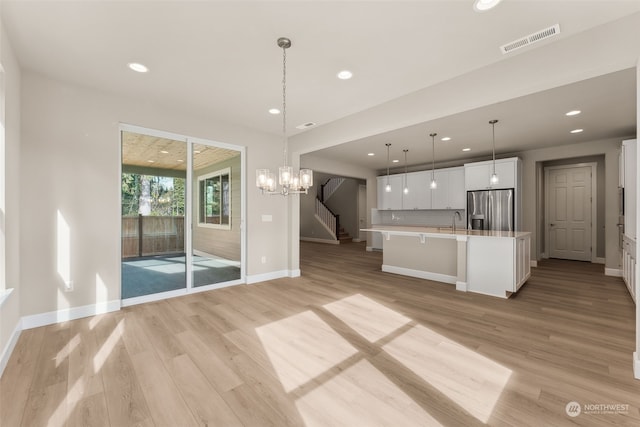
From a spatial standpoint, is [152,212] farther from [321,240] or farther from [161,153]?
[321,240]

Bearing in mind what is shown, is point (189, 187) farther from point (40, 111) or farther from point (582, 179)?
point (582, 179)

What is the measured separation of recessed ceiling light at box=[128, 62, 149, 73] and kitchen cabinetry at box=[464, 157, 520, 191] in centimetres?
714

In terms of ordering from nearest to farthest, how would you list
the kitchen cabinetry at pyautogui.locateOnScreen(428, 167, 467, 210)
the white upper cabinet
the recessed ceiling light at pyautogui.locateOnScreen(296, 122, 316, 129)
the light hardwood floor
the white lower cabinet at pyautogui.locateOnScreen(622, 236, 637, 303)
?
the light hardwood floor, the white lower cabinet at pyautogui.locateOnScreen(622, 236, 637, 303), the recessed ceiling light at pyautogui.locateOnScreen(296, 122, 316, 129), the kitchen cabinetry at pyautogui.locateOnScreen(428, 167, 467, 210), the white upper cabinet

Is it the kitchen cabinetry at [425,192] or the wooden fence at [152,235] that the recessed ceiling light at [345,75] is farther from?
the kitchen cabinetry at [425,192]

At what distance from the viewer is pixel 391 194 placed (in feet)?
29.2

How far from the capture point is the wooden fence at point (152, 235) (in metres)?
3.89

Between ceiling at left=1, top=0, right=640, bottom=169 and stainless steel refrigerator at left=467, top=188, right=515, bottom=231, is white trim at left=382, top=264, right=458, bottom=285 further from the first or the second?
ceiling at left=1, top=0, right=640, bottom=169

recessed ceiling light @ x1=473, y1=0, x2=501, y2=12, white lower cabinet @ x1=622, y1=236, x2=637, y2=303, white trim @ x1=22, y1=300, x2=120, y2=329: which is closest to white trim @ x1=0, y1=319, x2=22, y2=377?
white trim @ x1=22, y1=300, x2=120, y2=329

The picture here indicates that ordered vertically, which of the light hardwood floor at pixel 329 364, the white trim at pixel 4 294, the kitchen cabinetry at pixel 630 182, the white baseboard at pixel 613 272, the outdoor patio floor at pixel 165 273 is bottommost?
the light hardwood floor at pixel 329 364

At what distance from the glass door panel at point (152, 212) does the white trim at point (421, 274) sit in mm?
3990

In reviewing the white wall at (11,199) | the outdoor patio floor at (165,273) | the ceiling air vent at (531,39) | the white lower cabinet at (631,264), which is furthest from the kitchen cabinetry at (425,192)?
the white wall at (11,199)

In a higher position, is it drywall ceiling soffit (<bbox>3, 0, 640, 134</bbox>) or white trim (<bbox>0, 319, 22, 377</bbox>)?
drywall ceiling soffit (<bbox>3, 0, 640, 134</bbox>)

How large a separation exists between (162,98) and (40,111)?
1265 millimetres

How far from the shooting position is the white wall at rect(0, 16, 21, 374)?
2.30 m
